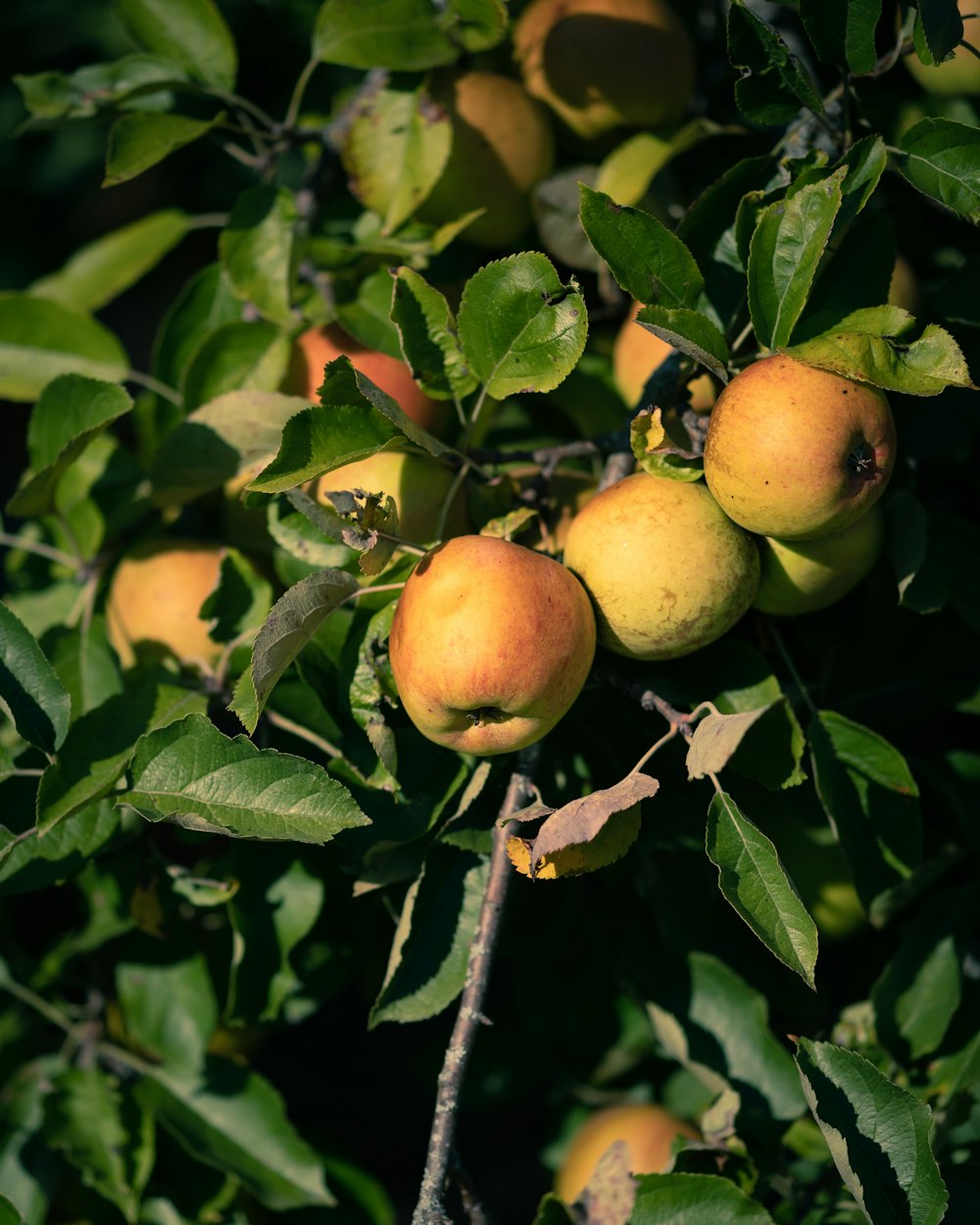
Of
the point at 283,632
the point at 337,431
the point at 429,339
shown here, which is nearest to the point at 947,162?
the point at 429,339

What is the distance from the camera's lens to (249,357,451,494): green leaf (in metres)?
0.96

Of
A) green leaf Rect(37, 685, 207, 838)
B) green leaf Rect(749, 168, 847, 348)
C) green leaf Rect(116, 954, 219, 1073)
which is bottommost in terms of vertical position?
green leaf Rect(116, 954, 219, 1073)

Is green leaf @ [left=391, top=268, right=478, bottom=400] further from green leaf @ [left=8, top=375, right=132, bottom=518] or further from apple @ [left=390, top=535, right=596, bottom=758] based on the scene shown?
green leaf @ [left=8, top=375, right=132, bottom=518]

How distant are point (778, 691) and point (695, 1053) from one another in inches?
20.4

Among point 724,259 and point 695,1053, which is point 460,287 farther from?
point 695,1053

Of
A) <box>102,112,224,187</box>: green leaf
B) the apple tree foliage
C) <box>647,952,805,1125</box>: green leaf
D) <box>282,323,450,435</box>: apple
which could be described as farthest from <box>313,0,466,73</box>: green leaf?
<box>647,952,805,1125</box>: green leaf

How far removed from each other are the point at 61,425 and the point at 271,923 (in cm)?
63

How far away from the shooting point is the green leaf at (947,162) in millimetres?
1032

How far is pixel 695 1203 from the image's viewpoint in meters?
1.09

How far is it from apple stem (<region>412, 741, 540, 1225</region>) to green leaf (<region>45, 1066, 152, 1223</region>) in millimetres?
570

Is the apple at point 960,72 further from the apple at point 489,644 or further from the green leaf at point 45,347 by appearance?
the green leaf at point 45,347

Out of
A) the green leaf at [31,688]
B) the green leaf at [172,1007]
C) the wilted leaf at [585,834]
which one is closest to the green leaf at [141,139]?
the green leaf at [31,688]

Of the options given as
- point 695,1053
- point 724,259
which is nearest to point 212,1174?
point 695,1053

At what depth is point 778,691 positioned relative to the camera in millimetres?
1084
